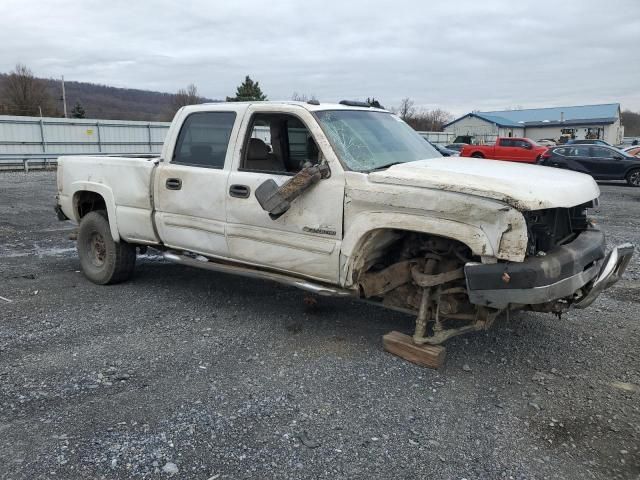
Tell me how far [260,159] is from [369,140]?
104 cm

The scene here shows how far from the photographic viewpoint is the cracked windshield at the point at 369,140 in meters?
4.31

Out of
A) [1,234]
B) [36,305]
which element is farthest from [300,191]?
[1,234]

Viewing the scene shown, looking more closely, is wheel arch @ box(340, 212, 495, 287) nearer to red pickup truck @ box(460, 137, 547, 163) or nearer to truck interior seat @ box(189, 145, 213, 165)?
truck interior seat @ box(189, 145, 213, 165)

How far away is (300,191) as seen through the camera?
166 inches

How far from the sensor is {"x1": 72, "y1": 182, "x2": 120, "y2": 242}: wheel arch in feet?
18.9

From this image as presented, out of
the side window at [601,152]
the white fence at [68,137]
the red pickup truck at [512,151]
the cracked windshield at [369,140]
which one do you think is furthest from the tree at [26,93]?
the cracked windshield at [369,140]

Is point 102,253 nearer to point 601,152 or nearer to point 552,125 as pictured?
point 601,152

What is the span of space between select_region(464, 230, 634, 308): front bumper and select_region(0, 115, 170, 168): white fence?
69.0 ft

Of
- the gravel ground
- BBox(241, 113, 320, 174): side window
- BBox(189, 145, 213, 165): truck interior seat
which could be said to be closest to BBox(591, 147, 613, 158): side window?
the gravel ground

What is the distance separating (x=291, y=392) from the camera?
12.1 feet

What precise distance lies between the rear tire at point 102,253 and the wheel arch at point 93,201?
0.46 ft

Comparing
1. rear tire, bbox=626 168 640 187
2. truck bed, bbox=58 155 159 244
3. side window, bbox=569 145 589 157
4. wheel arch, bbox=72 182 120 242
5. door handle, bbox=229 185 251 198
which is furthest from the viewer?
side window, bbox=569 145 589 157

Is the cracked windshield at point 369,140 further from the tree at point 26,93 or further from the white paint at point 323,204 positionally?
the tree at point 26,93

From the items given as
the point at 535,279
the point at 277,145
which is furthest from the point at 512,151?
the point at 535,279
